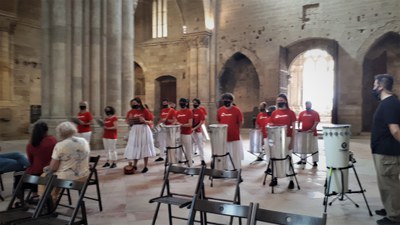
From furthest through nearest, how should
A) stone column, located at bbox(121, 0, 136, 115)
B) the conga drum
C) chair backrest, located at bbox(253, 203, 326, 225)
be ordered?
1. stone column, located at bbox(121, 0, 136, 115)
2. the conga drum
3. chair backrest, located at bbox(253, 203, 326, 225)

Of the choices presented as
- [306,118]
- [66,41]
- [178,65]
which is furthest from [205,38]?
[306,118]

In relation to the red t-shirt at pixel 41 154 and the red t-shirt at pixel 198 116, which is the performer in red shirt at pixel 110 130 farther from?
the red t-shirt at pixel 41 154

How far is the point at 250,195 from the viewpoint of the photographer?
6414mm

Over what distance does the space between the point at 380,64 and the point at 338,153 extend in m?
14.9

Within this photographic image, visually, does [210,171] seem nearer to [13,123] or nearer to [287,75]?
[13,123]

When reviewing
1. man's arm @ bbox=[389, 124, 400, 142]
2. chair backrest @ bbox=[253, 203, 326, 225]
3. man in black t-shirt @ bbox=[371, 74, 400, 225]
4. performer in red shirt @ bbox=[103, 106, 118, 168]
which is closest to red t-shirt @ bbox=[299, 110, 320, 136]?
man in black t-shirt @ bbox=[371, 74, 400, 225]

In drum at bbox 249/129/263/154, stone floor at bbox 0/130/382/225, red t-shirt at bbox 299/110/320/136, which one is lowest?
stone floor at bbox 0/130/382/225

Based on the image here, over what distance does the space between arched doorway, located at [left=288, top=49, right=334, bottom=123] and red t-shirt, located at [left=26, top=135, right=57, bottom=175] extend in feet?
77.2

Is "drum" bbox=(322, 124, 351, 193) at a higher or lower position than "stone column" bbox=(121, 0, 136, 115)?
lower

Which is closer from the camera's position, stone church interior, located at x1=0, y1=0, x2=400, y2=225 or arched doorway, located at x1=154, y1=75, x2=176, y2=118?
stone church interior, located at x1=0, y1=0, x2=400, y2=225

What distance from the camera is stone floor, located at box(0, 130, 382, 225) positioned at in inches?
202

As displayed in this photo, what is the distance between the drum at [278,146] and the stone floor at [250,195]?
395 millimetres

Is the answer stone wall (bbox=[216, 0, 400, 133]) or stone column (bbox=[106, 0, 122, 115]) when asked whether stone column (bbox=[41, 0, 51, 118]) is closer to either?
stone column (bbox=[106, 0, 122, 115])

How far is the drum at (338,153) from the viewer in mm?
5520
